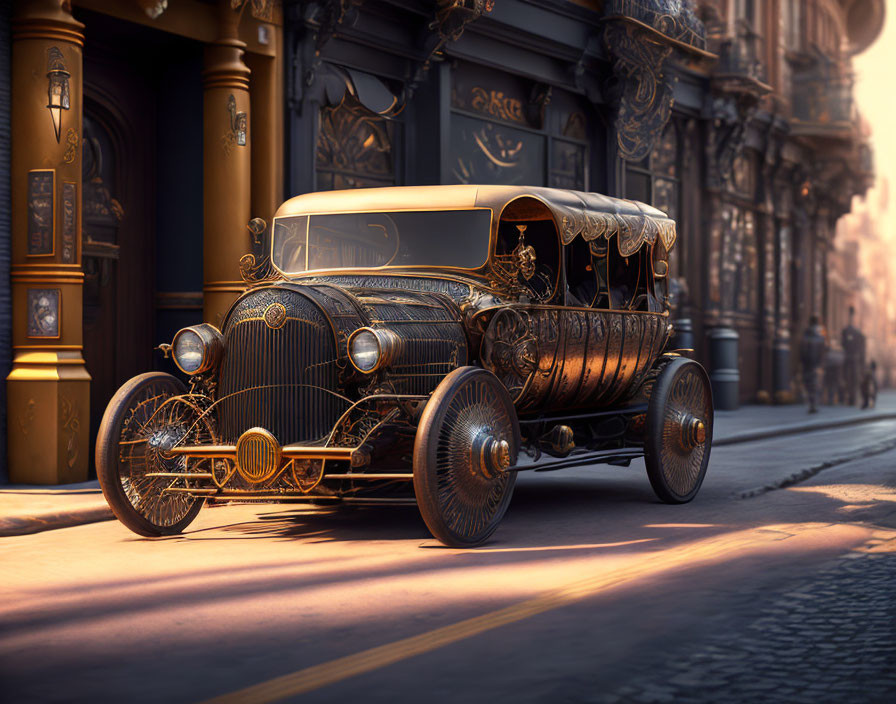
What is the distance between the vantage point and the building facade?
12.2 metres

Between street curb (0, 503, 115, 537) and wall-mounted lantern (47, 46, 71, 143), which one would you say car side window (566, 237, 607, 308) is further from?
wall-mounted lantern (47, 46, 71, 143)

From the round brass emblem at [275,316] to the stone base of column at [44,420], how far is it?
450cm

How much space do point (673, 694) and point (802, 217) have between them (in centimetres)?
2953

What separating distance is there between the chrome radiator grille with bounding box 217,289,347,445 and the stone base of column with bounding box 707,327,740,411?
63.9 ft

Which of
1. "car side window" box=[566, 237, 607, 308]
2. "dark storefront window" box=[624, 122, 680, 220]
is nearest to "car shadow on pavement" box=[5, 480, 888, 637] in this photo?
"car side window" box=[566, 237, 607, 308]

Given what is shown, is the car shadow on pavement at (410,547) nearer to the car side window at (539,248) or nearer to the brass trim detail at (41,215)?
the car side window at (539,248)

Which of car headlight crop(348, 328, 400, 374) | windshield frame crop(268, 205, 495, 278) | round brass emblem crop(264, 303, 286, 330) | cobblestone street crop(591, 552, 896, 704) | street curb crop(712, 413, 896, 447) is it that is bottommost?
cobblestone street crop(591, 552, 896, 704)

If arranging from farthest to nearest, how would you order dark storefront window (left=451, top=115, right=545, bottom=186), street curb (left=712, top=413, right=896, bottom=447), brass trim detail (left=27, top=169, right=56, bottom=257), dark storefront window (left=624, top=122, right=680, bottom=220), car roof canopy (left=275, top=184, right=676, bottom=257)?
dark storefront window (left=624, top=122, right=680, bottom=220) < dark storefront window (left=451, top=115, right=545, bottom=186) < street curb (left=712, top=413, right=896, bottom=447) < brass trim detail (left=27, top=169, right=56, bottom=257) < car roof canopy (left=275, top=184, right=676, bottom=257)

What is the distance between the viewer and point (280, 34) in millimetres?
15625

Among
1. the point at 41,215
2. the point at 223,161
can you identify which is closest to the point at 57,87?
A: the point at 41,215

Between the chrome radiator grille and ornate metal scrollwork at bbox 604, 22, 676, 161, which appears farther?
ornate metal scrollwork at bbox 604, 22, 676, 161

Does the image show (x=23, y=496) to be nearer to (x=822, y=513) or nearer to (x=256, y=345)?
(x=256, y=345)

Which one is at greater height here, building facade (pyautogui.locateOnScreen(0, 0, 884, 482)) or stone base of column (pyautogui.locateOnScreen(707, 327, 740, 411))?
building facade (pyautogui.locateOnScreen(0, 0, 884, 482))

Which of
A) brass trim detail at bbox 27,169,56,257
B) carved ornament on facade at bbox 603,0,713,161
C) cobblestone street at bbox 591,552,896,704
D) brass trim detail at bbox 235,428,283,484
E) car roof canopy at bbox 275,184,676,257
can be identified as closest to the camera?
cobblestone street at bbox 591,552,896,704
